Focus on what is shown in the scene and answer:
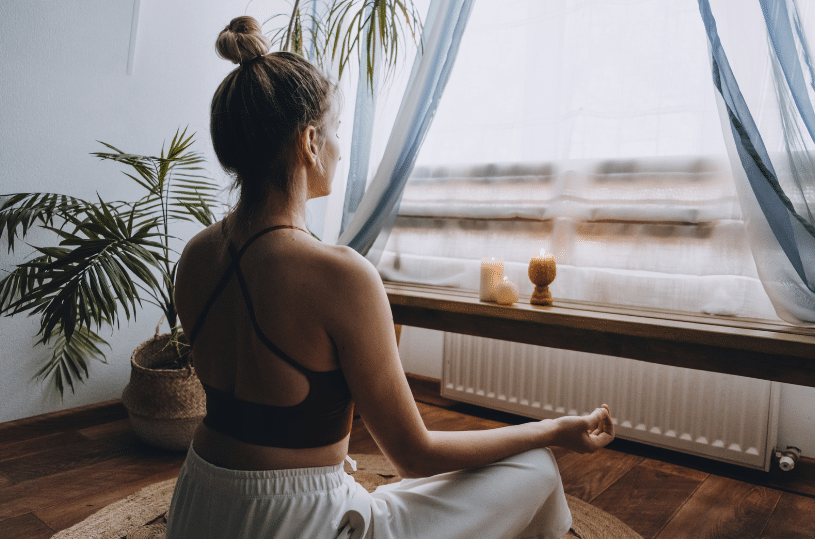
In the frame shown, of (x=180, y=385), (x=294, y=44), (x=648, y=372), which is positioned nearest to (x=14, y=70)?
(x=294, y=44)

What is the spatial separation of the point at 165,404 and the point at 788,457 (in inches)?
73.2

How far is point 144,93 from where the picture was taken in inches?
86.3

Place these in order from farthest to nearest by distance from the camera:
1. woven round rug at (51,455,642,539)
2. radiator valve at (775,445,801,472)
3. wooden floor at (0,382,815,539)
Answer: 1. radiator valve at (775,445,801,472)
2. wooden floor at (0,382,815,539)
3. woven round rug at (51,455,642,539)

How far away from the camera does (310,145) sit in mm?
799

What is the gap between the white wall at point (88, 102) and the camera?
6.18 ft

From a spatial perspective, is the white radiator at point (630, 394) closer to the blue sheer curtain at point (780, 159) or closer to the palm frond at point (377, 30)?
the blue sheer curtain at point (780, 159)

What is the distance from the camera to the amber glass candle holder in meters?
1.76

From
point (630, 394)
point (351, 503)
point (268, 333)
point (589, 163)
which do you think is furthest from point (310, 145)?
point (630, 394)

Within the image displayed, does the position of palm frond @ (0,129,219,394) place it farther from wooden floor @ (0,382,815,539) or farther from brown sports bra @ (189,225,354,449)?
brown sports bra @ (189,225,354,449)

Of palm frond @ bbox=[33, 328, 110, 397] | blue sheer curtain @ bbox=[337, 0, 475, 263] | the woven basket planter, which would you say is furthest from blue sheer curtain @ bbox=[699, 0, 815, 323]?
palm frond @ bbox=[33, 328, 110, 397]

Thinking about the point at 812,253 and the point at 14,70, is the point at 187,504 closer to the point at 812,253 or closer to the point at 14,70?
the point at 812,253

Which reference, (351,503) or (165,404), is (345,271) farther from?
(165,404)

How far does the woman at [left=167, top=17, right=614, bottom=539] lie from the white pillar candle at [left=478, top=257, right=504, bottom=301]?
974 mm

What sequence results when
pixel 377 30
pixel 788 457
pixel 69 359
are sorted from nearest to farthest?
pixel 788 457
pixel 69 359
pixel 377 30
